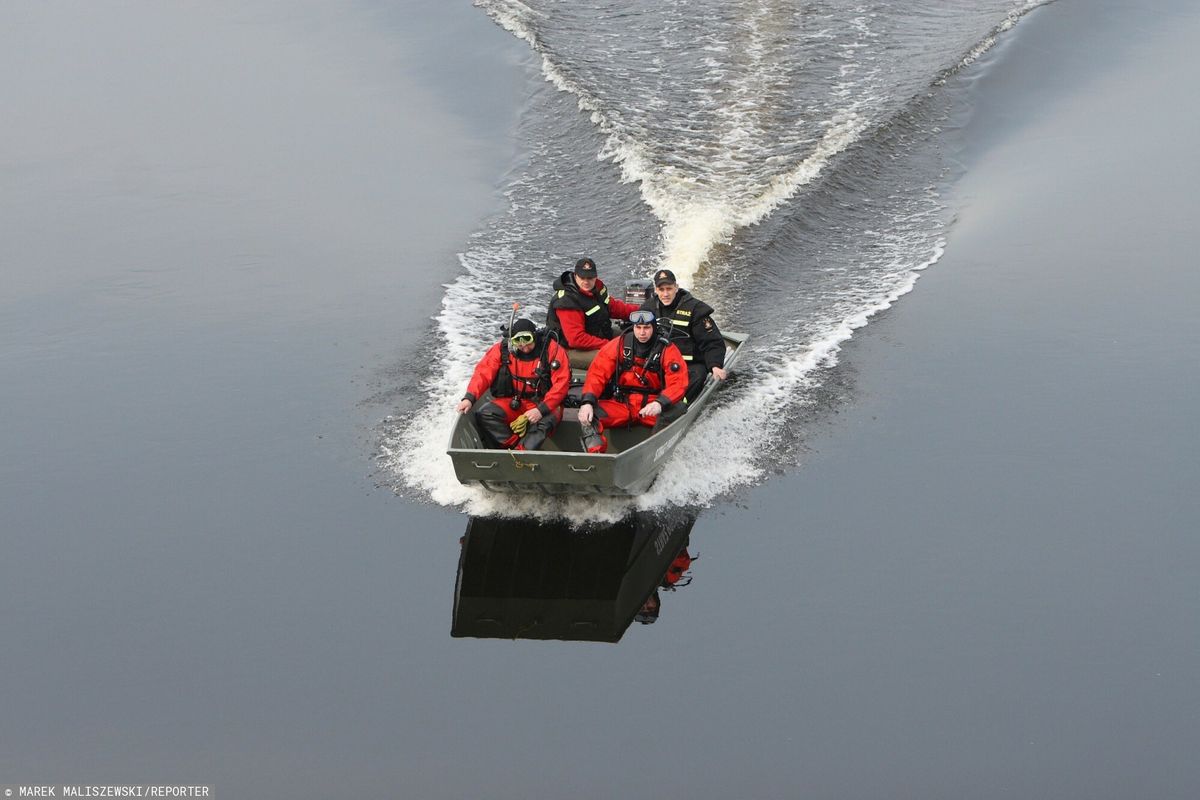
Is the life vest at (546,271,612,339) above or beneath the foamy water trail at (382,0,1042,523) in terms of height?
above

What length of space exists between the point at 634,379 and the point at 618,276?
4.68 metres

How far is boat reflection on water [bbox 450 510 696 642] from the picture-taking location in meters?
10.5

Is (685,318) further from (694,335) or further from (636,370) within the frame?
(636,370)

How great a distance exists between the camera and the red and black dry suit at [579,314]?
1321 centimetres

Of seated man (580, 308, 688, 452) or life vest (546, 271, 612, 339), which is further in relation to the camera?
life vest (546, 271, 612, 339)

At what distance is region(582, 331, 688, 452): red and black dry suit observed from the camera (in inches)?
473

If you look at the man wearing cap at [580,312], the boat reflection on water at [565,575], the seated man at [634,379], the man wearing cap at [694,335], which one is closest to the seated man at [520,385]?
the seated man at [634,379]

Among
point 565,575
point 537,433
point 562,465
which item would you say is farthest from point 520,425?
point 565,575

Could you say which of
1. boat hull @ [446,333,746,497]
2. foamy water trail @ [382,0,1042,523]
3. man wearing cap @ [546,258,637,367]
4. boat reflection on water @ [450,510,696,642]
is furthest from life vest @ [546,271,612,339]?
boat reflection on water @ [450,510,696,642]

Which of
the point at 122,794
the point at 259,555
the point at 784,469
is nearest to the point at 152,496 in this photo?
the point at 259,555

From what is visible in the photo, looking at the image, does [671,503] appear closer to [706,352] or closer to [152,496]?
[706,352]

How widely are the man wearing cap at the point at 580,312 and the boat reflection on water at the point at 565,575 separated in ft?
8.08

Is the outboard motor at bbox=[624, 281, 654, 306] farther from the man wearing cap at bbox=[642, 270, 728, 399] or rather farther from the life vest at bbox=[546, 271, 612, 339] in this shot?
the man wearing cap at bbox=[642, 270, 728, 399]

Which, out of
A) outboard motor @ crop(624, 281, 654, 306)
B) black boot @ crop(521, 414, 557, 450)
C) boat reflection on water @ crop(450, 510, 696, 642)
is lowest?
boat reflection on water @ crop(450, 510, 696, 642)
